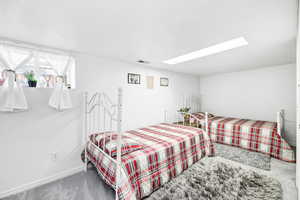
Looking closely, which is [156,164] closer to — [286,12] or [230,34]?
[230,34]

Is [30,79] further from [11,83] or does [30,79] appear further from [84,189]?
[84,189]

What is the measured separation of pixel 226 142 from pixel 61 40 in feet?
13.5

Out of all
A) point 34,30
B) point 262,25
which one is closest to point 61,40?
point 34,30

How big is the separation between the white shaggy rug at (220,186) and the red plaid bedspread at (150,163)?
11cm

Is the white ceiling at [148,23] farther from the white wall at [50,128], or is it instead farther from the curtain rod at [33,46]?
the white wall at [50,128]

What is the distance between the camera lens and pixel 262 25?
1.42 metres

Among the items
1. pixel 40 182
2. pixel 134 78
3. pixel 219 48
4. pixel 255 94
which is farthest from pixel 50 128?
pixel 255 94

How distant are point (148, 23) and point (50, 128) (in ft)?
6.98

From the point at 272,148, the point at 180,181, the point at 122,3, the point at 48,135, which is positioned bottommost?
the point at 180,181

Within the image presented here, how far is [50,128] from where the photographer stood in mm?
1956

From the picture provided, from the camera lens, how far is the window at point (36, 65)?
1724 millimetres

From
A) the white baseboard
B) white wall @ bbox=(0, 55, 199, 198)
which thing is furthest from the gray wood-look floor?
white wall @ bbox=(0, 55, 199, 198)

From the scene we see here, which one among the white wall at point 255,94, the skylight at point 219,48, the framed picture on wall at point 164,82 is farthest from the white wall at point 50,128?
the white wall at point 255,94

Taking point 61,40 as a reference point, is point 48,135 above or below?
below
